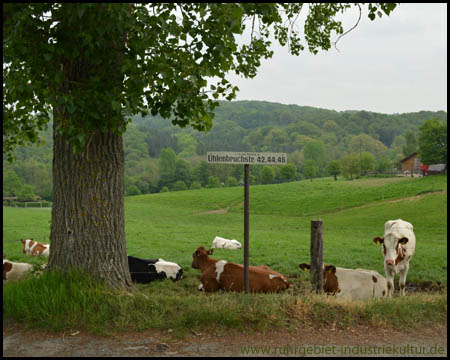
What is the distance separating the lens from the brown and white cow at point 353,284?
31.6 feet

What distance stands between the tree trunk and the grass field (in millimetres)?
746

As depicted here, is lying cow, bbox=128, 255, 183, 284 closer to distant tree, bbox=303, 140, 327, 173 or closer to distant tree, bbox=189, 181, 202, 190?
distant tree, bbox=189, 181, 202, 190

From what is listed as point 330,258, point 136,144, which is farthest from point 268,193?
point 136,144

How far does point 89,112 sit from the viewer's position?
654cm

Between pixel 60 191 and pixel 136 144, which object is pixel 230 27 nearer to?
pixel 60 191

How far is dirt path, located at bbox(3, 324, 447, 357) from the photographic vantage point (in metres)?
5.80

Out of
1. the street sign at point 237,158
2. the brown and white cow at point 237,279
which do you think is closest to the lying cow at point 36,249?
the brown and white cow at point 237,279

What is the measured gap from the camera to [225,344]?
19.9 feet

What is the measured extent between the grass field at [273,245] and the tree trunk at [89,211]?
0.75 metres

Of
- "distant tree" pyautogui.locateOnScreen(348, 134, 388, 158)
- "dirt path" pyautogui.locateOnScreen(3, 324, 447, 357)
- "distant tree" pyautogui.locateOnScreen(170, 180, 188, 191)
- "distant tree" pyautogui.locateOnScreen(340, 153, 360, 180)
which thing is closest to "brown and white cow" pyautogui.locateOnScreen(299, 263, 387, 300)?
"dirt path" pyautogui.locateOnScreen(3, 324, 447, 357)

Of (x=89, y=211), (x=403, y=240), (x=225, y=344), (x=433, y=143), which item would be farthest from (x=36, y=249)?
(x=433, y=143)

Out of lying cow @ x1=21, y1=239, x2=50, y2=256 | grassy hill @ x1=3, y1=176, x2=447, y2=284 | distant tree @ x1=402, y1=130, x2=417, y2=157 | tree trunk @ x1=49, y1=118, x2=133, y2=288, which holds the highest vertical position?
distant tree @ x1=402, y1=130, x2=417, y2=157

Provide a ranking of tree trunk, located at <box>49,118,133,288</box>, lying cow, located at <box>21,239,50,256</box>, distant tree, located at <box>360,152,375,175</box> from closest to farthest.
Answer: tree trunk, located at <box>49,118,133,288</box>
lying cow, located at <box>21,239,50,256</box>
distant tree, located at <box>360,152,375,175</box>

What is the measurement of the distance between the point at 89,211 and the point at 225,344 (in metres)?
3.23
